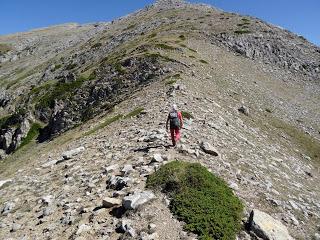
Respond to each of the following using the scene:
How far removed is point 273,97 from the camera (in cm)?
4809

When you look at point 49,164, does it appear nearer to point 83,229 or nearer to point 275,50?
point 83,229

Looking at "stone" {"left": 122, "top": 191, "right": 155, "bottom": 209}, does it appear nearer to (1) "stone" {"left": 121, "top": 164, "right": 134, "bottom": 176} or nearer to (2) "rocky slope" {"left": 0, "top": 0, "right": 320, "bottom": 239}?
(2) "rocky slope" {"left": 0, "top": 0, "right": 320, "bottom": 239}

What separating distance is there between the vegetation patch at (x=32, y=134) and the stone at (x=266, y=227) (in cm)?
4005

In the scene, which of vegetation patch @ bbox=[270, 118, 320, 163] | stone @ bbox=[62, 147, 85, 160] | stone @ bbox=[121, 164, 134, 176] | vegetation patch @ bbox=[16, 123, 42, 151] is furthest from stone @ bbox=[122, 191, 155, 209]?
vegetation patch @ bbox=[16, 123, 42, 151]

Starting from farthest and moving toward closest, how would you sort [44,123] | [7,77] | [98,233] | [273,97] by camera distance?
[7,77] < [44,123] < [273,97] < [98,233]

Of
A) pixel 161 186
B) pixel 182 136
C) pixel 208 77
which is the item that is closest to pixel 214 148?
pixel 182 136

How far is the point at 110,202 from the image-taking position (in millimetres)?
13836

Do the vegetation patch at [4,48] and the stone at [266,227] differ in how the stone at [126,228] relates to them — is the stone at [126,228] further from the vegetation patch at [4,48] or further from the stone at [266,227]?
the vegetation patch at [4,48]

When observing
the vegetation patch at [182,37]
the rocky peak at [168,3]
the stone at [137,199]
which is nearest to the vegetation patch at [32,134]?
the vegetation patch at [182,37]

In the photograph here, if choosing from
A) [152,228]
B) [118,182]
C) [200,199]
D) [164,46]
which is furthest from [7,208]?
[164,46]

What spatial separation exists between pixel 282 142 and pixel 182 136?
14890 millimetres

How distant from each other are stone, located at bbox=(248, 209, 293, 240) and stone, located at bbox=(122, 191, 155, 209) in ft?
11.3

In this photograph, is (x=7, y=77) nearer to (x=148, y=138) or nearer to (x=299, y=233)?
(x=148, y=138)

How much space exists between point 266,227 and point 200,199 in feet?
7.58
